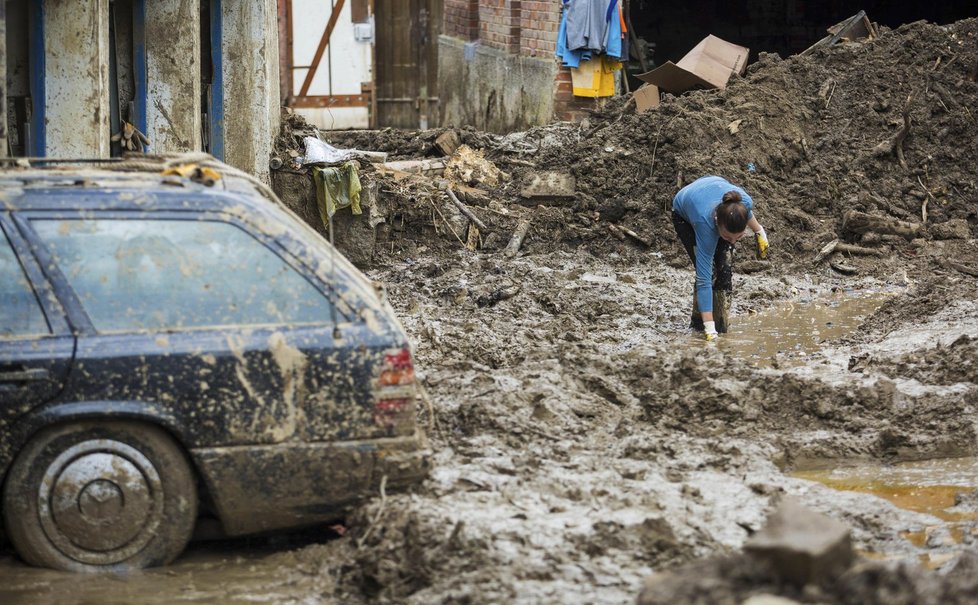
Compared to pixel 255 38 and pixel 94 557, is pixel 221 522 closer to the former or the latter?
pixel 94 557

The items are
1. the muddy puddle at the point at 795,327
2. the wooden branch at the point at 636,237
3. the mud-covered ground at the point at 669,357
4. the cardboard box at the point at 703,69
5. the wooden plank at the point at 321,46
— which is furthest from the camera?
the wooden plank at the point at 321,46

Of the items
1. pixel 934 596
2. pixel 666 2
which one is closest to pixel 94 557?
pixel 934 596

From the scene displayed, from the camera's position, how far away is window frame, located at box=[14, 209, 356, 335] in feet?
15.8

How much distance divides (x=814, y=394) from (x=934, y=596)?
402cm

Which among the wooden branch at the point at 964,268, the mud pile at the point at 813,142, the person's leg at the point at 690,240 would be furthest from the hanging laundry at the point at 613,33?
the person's leg at the point at 690,240

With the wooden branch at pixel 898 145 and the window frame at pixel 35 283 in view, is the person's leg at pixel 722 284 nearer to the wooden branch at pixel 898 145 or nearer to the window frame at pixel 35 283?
the wooden branch at pixel 898 145

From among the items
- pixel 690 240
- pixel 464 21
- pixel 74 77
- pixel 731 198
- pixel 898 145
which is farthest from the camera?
pixel 464 21

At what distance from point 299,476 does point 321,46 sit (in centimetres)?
1462

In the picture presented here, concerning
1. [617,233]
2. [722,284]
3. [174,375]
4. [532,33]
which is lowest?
[722,284]

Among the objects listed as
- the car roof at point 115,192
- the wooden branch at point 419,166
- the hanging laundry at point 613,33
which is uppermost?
the hanging laundry at point 613,33

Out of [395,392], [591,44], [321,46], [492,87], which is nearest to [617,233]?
[591,44]

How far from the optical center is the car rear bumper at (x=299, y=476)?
4879mm

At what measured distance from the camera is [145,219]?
495 centimetres

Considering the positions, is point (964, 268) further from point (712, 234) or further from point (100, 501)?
point (100, 501)
